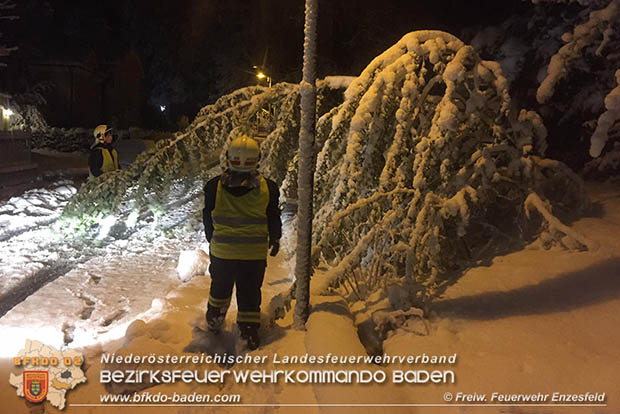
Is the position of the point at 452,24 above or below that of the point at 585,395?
above

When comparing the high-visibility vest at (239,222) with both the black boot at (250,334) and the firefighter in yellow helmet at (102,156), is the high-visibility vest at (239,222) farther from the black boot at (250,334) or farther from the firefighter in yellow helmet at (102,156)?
the firefighter in yellow helmet at (102,156)

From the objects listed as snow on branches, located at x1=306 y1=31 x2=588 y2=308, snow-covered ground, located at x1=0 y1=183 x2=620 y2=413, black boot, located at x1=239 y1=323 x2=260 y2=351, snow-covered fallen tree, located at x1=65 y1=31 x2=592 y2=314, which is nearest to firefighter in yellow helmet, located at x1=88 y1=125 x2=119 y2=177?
snow-covered ground, located at x1=0 y1=183 x2=620 y2=413

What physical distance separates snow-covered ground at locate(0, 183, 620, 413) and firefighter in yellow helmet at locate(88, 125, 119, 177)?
2519 mm

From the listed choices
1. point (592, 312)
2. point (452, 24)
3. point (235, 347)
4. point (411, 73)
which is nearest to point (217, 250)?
point (235, 347)

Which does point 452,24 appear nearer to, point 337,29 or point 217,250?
point 337,29

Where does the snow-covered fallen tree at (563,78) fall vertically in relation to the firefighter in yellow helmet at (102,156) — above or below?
above

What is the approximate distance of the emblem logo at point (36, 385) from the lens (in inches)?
130

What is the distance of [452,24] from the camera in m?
10.8

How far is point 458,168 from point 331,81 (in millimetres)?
1914

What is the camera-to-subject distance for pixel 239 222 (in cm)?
375

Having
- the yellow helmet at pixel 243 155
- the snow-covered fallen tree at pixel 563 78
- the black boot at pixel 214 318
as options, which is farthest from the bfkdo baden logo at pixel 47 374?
the snow-covered fallen tree at pixel 563 78

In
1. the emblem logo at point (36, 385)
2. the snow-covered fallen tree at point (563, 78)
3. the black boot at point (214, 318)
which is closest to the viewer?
the emblem logo at point (36, 385)

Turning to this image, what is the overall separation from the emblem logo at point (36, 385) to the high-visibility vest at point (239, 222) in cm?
153

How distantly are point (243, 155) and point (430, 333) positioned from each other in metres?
2.00
